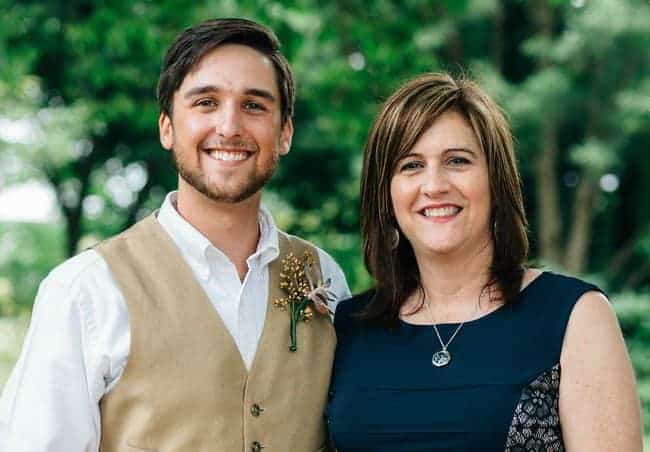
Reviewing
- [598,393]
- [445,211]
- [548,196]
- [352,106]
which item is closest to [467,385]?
[598,393]

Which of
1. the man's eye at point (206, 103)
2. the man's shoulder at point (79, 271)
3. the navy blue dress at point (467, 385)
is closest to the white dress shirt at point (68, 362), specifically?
the man's shoulder at point (79, 271)

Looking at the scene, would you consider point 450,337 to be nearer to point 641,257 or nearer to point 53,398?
point 53,398

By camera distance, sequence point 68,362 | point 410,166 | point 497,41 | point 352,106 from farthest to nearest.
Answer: point 497,41 < point 352,106 < point 410,166 < point 68,362

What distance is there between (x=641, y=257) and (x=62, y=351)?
8224 millimetres

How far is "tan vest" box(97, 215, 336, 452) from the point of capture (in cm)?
207

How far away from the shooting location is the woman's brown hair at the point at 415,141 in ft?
7.70

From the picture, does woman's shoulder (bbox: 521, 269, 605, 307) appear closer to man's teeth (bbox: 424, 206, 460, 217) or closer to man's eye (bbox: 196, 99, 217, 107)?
man's teeth (bbox: 424, 206, 460, 217)

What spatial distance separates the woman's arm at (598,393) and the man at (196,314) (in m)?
0.61

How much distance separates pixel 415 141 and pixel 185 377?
0.81 meters

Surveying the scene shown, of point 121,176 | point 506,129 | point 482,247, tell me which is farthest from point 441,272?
point 121,176

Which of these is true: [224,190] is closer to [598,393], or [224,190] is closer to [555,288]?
[555,288]

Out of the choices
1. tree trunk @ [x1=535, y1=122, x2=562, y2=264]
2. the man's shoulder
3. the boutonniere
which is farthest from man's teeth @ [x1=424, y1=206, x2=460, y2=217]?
tree trunk @ [x1=535, y1=122, x2=562, y2=264]

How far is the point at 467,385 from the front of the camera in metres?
2.21

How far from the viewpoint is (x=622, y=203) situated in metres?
9.98
